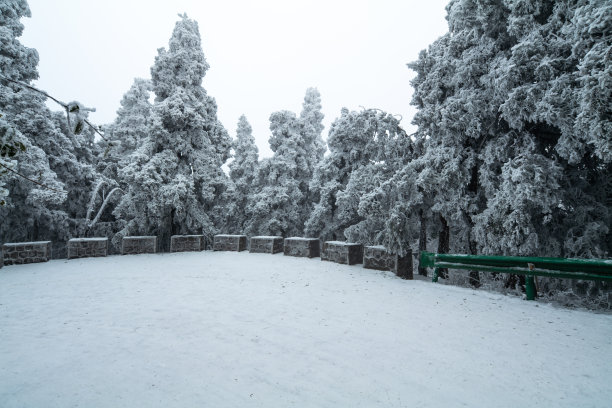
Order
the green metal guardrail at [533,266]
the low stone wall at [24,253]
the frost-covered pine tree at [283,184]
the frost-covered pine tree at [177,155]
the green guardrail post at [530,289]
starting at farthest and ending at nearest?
1. the frost-covered pine tree at [283,184]
2. the frost-covered pine tree at [177,155]
3. the low stone wall at [24,253]
4. the green guardrail post at [530,289]
5. the green metal guardrail at [533,266]

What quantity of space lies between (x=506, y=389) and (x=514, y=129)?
8939 millimetres

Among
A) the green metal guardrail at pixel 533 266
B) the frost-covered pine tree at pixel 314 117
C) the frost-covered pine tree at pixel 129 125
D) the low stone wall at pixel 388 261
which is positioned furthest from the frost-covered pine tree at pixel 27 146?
the green metal guardrail at pixel 533 266

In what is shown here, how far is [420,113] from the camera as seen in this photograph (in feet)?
39.8

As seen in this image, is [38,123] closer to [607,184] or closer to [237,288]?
[237,288]

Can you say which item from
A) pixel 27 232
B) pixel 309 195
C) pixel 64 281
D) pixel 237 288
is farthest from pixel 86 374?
pixel 27 232

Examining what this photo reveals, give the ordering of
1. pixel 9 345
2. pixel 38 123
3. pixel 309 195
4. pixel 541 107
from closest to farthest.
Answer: pixel 9 345 < pixel 541 107 < pixel 38 123 < pixel 309 195

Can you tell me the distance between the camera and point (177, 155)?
55.8 ft

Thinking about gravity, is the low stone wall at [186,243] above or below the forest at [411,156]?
below

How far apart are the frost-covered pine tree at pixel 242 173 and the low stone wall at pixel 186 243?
223 inches

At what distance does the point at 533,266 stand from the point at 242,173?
19970 millimetres

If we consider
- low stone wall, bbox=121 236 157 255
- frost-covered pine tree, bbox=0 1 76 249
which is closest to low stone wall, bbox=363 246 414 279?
low stone wall, bbox=121 236 157 255

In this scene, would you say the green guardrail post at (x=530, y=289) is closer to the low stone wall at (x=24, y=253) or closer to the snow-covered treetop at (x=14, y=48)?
the low stone wall at (x=24, y=253)

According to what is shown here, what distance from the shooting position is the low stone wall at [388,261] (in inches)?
381

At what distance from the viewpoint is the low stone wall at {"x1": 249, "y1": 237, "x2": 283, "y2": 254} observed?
1530 centimetres
